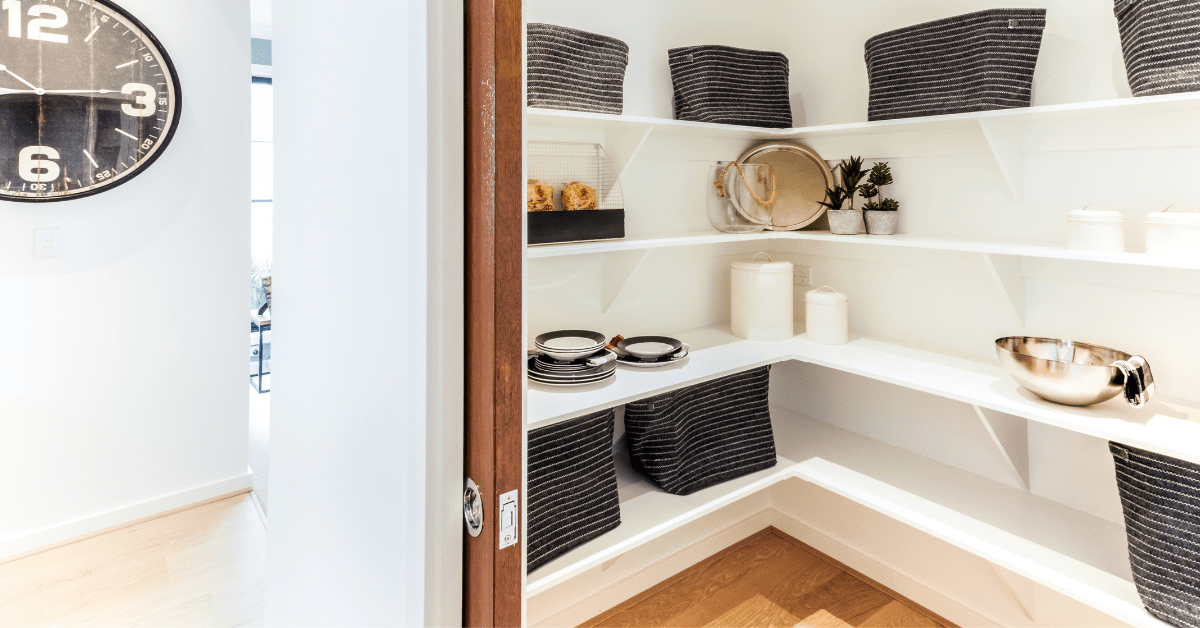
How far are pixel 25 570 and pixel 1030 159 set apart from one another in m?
3.40

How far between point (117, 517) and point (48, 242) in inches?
41.6

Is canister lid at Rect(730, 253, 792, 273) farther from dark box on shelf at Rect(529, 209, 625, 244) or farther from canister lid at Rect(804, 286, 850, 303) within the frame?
dark box on shelf at Rect(529, 209, 625, 244)

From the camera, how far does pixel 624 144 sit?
183 cm

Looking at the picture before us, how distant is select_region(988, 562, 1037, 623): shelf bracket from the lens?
1.74 meters

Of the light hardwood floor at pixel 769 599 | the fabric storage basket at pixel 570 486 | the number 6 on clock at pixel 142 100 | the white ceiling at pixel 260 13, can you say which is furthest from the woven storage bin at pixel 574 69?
the white ceiling at pixel 260 13

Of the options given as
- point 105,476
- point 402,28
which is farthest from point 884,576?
point 105,476

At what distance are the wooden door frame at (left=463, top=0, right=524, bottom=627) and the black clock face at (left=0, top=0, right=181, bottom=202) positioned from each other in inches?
90.2

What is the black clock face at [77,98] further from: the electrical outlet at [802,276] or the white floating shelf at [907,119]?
the electrical outlet at [802,276]

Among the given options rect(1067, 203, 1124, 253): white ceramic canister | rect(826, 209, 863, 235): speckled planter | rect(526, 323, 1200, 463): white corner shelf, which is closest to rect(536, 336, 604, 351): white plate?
rect(526, 323, 1200, 463): white corner shelf

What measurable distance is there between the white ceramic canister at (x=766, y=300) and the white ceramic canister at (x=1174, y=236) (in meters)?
0.87

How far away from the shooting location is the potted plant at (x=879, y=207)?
1932mm

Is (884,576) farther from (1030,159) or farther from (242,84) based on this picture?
(242,84)

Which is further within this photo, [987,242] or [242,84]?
[242,84]

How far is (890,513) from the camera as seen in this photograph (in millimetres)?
1685
